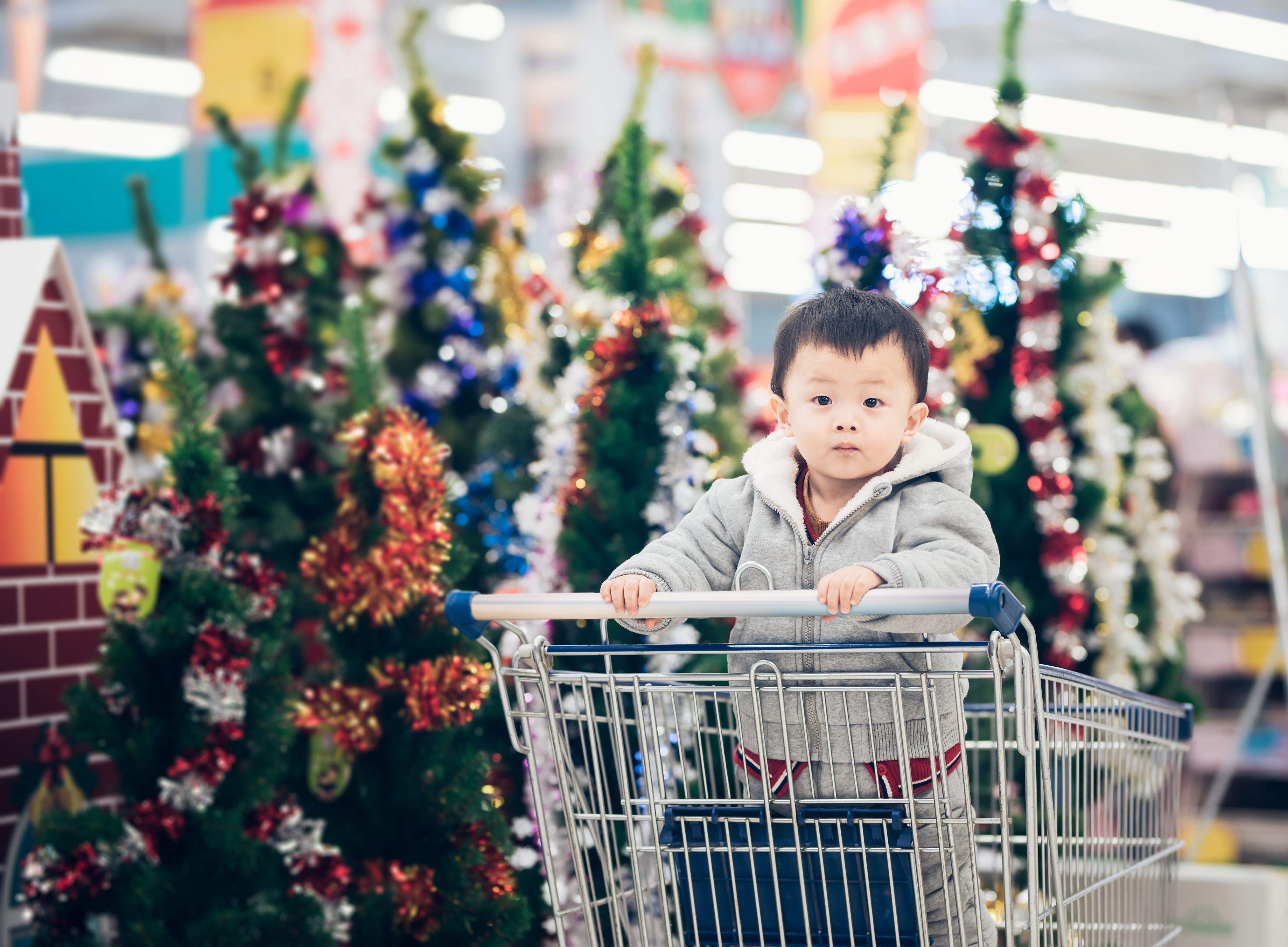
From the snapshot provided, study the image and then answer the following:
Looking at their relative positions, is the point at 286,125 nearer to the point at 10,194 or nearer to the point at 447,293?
the point at 447,293

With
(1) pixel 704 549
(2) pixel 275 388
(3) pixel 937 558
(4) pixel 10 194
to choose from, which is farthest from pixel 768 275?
(3) pixel 937 558

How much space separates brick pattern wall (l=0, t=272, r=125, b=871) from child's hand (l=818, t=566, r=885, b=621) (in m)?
1.83

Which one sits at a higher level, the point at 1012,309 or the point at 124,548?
the point at 1012,309

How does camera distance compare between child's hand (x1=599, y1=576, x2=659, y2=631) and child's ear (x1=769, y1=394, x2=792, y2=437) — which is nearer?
child's hand (x1=599, y1=576, x2=659, y2=631)

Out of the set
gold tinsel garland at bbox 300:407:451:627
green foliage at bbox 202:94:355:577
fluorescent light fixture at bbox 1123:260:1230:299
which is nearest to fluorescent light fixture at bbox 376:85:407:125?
green foliage at bbox 202:94:355:577

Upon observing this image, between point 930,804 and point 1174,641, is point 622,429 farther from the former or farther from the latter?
point 1174,641

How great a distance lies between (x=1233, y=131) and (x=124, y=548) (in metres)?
3.54

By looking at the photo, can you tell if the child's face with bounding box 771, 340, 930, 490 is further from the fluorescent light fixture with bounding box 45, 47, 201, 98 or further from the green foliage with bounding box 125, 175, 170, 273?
the fluorescent light fixture with bounding box 45, 47, 201, 98

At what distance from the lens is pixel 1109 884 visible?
218 centimetres

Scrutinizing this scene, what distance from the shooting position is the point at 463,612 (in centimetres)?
185

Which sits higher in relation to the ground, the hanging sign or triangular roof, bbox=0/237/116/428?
the hanging sign

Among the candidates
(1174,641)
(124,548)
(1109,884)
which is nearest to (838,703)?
(1109,884)

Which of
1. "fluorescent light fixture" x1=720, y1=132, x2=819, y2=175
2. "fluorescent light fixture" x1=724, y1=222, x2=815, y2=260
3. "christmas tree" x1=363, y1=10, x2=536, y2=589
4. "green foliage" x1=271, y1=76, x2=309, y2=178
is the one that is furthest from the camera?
"fluorescent light fixture" x1=724, y1=222, x2=815, y2=260

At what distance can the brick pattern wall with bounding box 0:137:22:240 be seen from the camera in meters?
3.28
